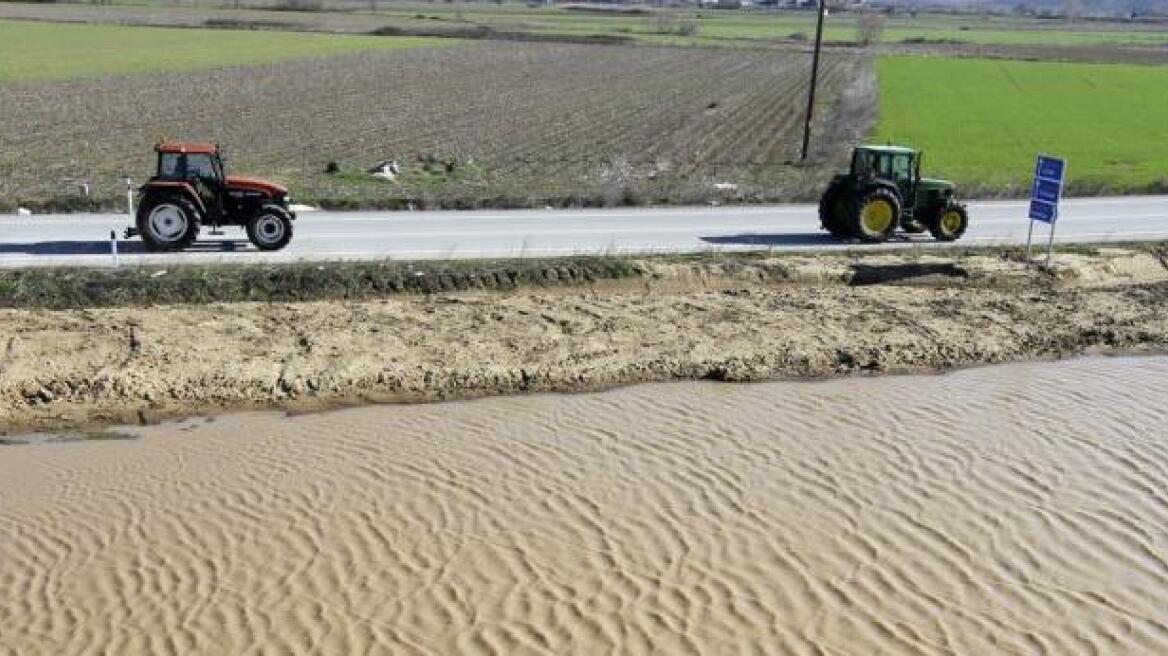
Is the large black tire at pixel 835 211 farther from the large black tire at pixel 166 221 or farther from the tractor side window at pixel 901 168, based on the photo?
the large black tire at pixel 166 221

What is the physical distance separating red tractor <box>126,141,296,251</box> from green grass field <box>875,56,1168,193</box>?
19384mm

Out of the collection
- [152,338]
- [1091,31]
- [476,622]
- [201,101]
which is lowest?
[476,622]

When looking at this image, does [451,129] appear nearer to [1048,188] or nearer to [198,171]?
[198,171]

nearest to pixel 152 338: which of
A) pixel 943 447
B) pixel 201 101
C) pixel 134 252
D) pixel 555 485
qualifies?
pixel 134 252

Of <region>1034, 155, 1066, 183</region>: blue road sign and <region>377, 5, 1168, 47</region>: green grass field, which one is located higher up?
<region>377, 5, 1168, 47</region>: green grass field

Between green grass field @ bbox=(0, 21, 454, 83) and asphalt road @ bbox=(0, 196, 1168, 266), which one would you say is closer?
asphalt road @ bbox=(0, 196, 1168, 266)

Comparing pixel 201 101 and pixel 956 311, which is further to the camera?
pixel 201 101

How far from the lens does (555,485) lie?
1136 cm

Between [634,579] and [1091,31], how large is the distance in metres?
154

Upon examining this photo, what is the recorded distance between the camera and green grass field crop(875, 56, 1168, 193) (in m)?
34.1

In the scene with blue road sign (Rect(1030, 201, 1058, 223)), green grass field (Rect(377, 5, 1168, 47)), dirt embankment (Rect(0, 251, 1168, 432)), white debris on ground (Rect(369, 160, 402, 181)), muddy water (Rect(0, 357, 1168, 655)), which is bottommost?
muddy water (Rect(0, 357, 1168, 655))

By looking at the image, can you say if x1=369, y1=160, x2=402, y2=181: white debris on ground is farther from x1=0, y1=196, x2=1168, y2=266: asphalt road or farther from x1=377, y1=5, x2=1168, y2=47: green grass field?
x1=377, y1=5, x2=1168, y2=47: green grass field

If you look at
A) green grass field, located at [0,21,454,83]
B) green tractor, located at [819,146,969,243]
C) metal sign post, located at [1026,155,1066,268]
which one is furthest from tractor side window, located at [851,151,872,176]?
green grass field, located at [0,21,454,83]

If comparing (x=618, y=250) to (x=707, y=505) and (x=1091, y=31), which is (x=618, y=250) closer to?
(x=707, y=505)
